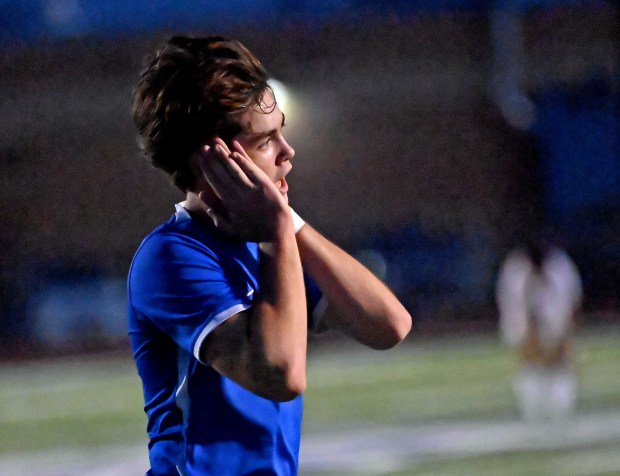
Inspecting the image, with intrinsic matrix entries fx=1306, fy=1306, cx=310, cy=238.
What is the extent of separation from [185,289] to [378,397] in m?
11.6

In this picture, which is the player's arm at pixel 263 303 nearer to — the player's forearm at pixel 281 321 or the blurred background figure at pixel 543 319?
the player's forearm at pixel 281 321

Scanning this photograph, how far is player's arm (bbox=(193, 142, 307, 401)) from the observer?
2377 millimetres

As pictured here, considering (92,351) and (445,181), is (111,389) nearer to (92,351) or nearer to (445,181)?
(92,351)

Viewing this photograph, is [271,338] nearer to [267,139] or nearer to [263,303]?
[263,303]

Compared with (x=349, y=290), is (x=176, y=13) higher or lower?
higher

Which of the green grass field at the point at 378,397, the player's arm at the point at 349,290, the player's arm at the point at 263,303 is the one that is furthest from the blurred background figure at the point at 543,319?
the player's arm at the point at 263,303

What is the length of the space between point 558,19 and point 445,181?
400 cm

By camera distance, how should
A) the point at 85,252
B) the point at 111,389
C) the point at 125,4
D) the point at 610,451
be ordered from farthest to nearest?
the point at 125,4
the point at 85,252
the point at 111,389
the point at 610,451

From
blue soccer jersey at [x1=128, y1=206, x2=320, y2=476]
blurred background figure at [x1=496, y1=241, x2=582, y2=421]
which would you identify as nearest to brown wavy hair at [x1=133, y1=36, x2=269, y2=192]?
blue soccer jersey at [x1=128, y1=206, x2=320, y2=476]

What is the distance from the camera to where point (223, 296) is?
2494 millimetres

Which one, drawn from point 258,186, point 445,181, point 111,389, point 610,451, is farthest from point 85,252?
point 258,186

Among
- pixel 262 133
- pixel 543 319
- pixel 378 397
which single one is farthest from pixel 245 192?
pixel 378 397

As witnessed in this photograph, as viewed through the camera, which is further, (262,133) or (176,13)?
(176,13)

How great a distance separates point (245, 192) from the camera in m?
2.51
